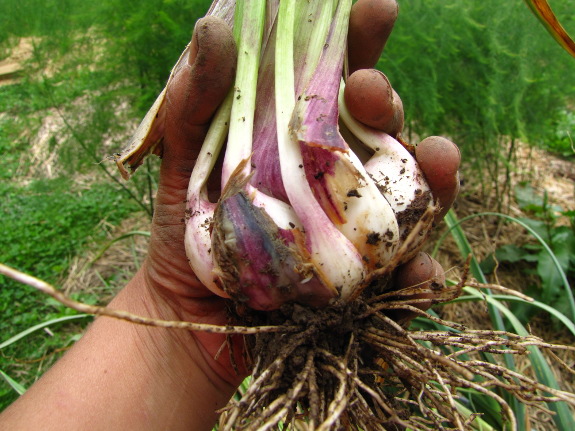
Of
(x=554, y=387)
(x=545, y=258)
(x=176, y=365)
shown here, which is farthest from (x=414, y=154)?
(x=545, y=258)

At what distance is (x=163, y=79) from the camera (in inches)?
91.1

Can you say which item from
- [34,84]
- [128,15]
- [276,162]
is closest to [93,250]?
[34,84]

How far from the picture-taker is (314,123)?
93 centimetres

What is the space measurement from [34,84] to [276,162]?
2.25m

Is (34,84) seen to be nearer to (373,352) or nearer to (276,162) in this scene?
(276,162)

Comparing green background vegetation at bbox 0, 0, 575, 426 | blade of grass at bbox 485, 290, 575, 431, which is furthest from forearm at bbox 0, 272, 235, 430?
green background vegetation at bbox 0, 0, 575, 426

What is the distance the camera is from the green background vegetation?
86.6 inches

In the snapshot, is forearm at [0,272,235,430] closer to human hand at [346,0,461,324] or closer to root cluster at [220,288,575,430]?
root cluster at [220,288,575,430]

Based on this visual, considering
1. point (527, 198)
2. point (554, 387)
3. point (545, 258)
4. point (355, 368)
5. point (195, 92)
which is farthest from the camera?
point (527, 198)

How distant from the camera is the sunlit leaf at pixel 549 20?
1065 mm

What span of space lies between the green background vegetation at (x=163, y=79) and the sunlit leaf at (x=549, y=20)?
1088mm

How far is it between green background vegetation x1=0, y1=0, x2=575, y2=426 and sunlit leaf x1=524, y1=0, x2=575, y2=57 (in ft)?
3.57

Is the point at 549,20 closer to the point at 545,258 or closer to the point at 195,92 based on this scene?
the point at 195,92

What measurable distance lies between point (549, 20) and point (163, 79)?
1844 millimetres
